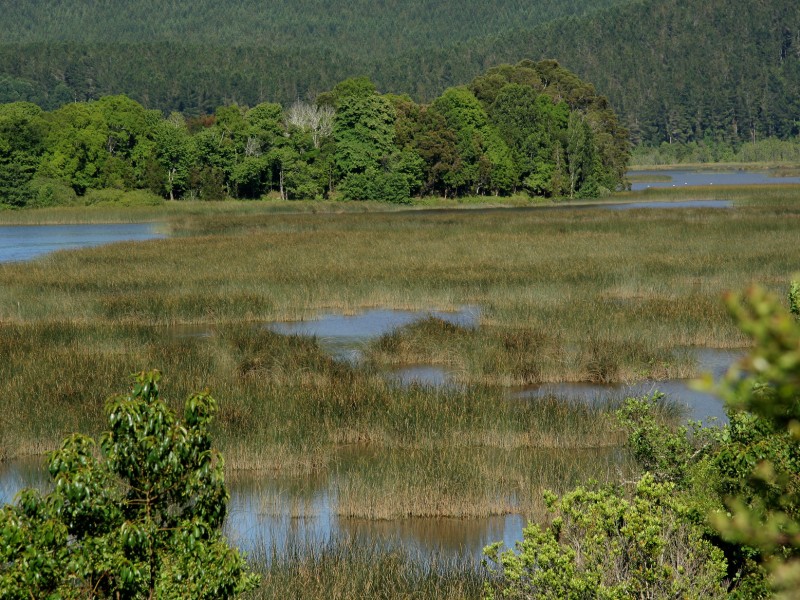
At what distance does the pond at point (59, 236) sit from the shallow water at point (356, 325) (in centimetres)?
1811

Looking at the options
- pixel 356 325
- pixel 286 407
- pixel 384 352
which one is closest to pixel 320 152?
pixel 356 325

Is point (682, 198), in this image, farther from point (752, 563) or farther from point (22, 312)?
point (752, 563)

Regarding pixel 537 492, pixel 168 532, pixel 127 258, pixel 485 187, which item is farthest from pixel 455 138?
pixel 168 532

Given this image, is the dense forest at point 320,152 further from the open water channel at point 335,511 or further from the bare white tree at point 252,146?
the open water channel at point 335,511

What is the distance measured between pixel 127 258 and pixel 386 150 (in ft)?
171

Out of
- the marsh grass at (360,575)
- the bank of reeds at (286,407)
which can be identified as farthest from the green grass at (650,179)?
the marsh grass at (360,575)

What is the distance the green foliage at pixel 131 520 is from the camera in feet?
16.8

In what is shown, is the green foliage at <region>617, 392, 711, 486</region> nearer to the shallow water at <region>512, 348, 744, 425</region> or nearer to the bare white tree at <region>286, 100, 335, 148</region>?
the shallow water at <region>512, 348, 744, 425</region>

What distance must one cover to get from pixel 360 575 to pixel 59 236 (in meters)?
48.3

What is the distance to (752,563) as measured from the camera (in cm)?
628

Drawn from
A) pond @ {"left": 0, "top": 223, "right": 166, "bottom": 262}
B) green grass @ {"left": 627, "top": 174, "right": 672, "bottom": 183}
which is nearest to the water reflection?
pond @ {"left": 0, "top": 223, "right": 166, "bottom": 262}

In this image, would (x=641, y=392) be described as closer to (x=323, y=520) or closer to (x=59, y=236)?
(x=323, y=520)

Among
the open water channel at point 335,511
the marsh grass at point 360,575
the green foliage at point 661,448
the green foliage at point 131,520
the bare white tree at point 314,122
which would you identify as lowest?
the open water channel at point 335,511

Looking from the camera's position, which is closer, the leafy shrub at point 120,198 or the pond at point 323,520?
the pond at point 323,520
